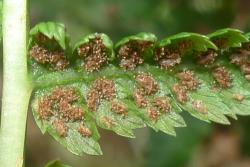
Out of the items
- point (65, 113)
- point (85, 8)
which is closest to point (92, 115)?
point (65, 113)

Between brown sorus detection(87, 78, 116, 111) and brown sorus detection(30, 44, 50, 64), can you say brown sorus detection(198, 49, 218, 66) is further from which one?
brown sorus detection(30, 44, 50, 64)

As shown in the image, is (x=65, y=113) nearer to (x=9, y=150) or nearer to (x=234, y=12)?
(x=9, y=150)

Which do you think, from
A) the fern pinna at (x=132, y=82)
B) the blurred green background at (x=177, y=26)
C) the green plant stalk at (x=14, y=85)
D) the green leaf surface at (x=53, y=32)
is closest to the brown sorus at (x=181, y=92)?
the fern pinna at (x=132, y=82)

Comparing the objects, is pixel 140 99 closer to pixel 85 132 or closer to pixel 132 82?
pixel 132 82

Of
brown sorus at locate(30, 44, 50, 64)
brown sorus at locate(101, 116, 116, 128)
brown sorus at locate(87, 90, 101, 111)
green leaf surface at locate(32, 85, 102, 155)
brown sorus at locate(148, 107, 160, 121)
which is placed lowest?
green leaf surface at locate(32, 85, 102, 155)

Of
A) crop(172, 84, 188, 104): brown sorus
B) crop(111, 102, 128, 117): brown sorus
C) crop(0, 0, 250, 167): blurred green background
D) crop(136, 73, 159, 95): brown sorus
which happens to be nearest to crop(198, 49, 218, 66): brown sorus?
crop(172, 84, 188, 104): brown sorus

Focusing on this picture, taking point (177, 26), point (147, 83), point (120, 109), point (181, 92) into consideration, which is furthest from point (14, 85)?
point (177, 26)

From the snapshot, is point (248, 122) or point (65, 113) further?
point (248, 122)
